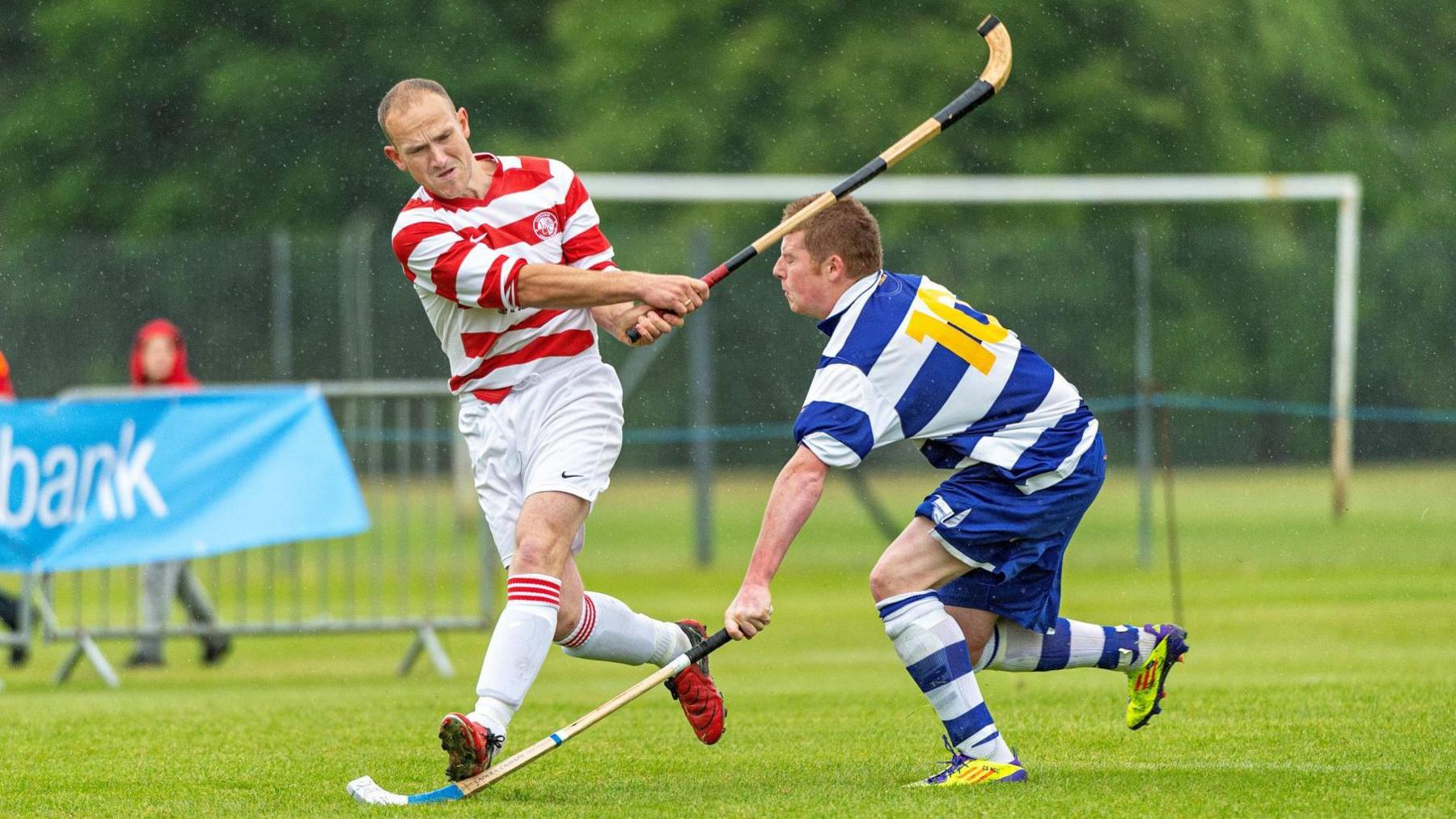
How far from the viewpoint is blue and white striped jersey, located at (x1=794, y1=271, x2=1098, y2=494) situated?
227 inches

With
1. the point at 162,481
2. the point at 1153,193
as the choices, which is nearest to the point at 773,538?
the point at 162,481

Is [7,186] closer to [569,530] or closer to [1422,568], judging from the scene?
[1422,568]

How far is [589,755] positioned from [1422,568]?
10.9 m

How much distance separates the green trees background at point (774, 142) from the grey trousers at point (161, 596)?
725 centimetres

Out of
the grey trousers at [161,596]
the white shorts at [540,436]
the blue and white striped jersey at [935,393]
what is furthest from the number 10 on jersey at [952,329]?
the grey trousers at [161,596]

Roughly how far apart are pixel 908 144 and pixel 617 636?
69.9 inches

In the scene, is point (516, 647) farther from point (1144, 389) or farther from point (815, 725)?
point (1144, 389)

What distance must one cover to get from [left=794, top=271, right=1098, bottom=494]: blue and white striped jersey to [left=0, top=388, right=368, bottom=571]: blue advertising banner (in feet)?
15.2

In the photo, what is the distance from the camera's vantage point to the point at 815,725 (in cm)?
761

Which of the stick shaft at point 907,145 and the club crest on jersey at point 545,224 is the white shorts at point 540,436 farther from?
the stick shaft at point 907,145

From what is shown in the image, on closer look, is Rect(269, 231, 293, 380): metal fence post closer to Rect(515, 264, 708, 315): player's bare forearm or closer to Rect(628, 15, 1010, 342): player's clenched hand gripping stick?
Rect(628, 15, 1010, 342): player's clenched hand gripping stick

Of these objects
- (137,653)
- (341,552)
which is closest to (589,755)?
(137,653)

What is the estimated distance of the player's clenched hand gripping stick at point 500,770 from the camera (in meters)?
5.72

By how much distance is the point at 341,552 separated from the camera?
1825 centimetres
